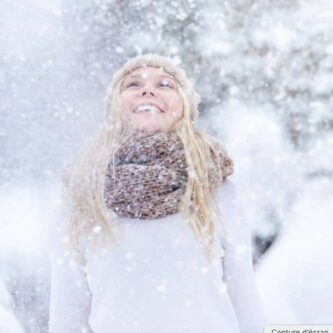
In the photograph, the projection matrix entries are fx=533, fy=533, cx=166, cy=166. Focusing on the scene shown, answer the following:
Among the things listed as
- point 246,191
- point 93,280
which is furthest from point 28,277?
point 246,191

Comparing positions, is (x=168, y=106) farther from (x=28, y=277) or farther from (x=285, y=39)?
(x=28, y=277)

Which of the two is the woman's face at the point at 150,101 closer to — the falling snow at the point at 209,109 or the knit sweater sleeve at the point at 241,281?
the falling snow at the point at 209,109

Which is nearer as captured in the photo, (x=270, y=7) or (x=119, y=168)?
(x=119, y=168)

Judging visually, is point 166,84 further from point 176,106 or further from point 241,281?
point 241,281

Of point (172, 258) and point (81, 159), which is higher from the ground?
point (81, 159)

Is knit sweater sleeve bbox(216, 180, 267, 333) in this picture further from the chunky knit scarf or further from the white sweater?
the chunky knit scarf

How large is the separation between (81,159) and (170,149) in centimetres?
17

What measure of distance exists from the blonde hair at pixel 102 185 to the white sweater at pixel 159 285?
0.07ft

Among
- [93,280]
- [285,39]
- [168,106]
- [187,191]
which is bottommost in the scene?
[93,280]

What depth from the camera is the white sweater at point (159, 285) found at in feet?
2.74

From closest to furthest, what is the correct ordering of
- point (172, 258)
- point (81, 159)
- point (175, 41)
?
point (172, 258) → point (81, 159) → point (175, 41)

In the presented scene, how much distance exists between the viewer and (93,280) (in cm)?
87

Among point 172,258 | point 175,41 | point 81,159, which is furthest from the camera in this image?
point 175,41

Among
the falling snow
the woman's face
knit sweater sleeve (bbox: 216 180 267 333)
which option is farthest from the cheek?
knit sweater sleeve (bbox: 216 180 267 333)
